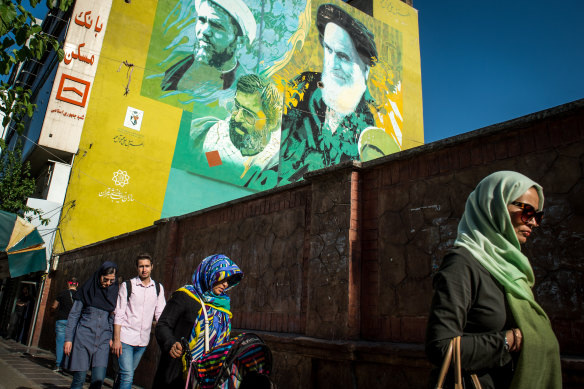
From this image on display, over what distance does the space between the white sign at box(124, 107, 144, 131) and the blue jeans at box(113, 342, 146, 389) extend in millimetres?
12436

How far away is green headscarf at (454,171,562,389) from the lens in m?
1.63

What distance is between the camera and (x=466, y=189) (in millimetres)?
3297

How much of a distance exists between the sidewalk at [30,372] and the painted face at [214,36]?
11.8 m

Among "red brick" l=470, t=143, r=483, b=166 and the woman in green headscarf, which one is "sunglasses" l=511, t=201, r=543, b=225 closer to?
the woman in green headscarf

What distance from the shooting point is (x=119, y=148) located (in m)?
15.4

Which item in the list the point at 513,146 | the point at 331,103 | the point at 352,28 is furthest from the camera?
the point at 352,28

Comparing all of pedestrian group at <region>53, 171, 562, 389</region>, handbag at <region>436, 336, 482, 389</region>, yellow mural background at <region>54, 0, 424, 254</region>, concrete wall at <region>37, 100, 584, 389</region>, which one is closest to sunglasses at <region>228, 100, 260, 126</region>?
yellow mural background at <region>54, 0, 424, 254</region>

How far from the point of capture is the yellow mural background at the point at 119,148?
14.5m

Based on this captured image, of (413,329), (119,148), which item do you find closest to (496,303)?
(413,329)

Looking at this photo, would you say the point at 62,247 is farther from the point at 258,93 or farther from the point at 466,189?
the point at 466,189


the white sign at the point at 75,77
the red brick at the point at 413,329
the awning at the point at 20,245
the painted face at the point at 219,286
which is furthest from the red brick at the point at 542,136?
the white sign at the point at 75,77

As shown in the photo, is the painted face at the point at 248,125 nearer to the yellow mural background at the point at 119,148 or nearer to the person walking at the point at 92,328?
the yellow mural background at the point at 119,148

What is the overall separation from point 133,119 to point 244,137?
4.32 meters

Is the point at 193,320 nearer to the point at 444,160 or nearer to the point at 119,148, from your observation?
the point at 444,160
